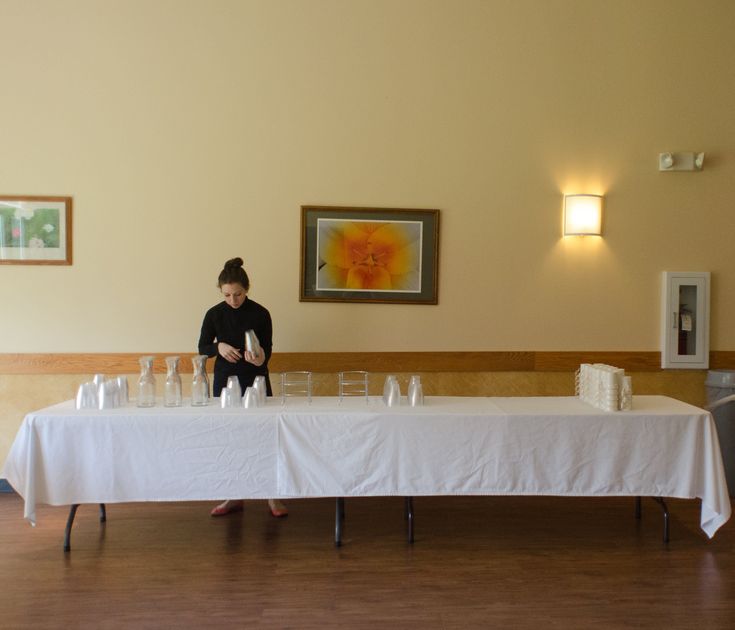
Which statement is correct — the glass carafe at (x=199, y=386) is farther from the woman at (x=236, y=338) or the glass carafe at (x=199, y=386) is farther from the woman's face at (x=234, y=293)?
the woman's face at (x=234, y=293)

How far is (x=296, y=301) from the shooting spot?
474 centimetres

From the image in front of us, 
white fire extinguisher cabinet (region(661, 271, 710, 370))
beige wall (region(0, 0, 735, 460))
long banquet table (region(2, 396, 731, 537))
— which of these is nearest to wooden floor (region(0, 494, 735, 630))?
long banquet table (region(2, 396, 731, 537))

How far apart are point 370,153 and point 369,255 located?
2.26 ft

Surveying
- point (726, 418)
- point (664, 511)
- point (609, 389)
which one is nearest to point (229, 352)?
point (609, 389)

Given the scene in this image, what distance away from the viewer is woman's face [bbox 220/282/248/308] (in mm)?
3926

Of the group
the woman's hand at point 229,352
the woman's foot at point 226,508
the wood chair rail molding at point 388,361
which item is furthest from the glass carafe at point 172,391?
the wood chair rail molding at point 388,361

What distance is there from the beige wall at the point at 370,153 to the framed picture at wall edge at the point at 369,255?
0.26ft

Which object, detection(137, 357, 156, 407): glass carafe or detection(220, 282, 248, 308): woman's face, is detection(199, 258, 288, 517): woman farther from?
detection(137, 357, 156, 407): glass carafe

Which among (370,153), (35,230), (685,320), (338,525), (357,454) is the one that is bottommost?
(338,525)

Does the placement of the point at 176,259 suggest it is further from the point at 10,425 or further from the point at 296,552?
the point at 296,552

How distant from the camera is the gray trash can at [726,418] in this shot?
4.70 meters

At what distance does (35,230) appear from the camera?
4594mm

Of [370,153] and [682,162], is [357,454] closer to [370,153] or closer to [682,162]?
[370,153]

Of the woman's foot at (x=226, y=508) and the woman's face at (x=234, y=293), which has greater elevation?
the woman's face at (x=234, y=293)
